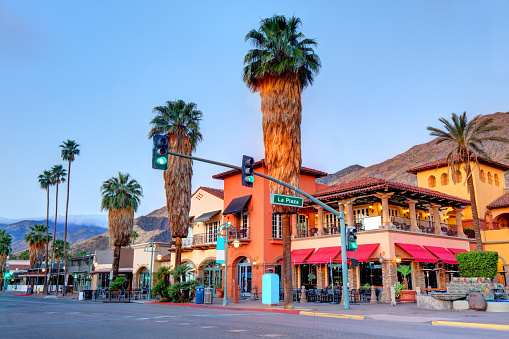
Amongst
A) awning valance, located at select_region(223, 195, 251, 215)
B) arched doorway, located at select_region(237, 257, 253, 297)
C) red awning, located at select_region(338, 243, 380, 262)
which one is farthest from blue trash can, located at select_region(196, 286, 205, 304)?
awning valance, located at select_region(223, 195, 251, 215)

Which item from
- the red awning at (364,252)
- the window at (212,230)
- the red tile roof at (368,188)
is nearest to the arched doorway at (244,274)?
the window at (212,230)

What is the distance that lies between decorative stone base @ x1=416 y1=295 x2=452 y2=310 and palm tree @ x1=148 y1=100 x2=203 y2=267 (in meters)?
19.7

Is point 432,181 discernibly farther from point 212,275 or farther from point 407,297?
point 212,275

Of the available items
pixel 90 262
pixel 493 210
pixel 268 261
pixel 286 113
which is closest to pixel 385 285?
pixel 268 261

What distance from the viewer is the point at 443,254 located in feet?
107

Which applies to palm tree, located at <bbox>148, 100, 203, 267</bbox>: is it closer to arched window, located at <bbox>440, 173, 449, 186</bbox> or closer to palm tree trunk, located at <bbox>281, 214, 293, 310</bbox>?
palm tree trunk, located at <bbox>281, 214, 293, 310</bbox>

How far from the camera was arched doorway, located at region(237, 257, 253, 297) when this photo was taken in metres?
39.0

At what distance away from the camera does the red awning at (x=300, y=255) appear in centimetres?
3447

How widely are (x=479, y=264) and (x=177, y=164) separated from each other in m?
22.8

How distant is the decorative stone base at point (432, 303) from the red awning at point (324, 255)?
968cm

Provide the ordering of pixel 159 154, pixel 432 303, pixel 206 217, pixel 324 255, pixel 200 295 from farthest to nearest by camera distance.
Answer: pixel 206 217
pixel 324 255
pixel 200 295
pixel 432 303
pixel 159 154

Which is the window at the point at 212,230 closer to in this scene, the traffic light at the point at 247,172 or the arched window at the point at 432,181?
the arched window at the point at 432,181

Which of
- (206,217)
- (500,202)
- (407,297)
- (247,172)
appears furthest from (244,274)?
(247,172)

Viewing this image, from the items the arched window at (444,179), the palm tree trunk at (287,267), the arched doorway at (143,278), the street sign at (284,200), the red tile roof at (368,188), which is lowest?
the arched doorway at (143,278)
